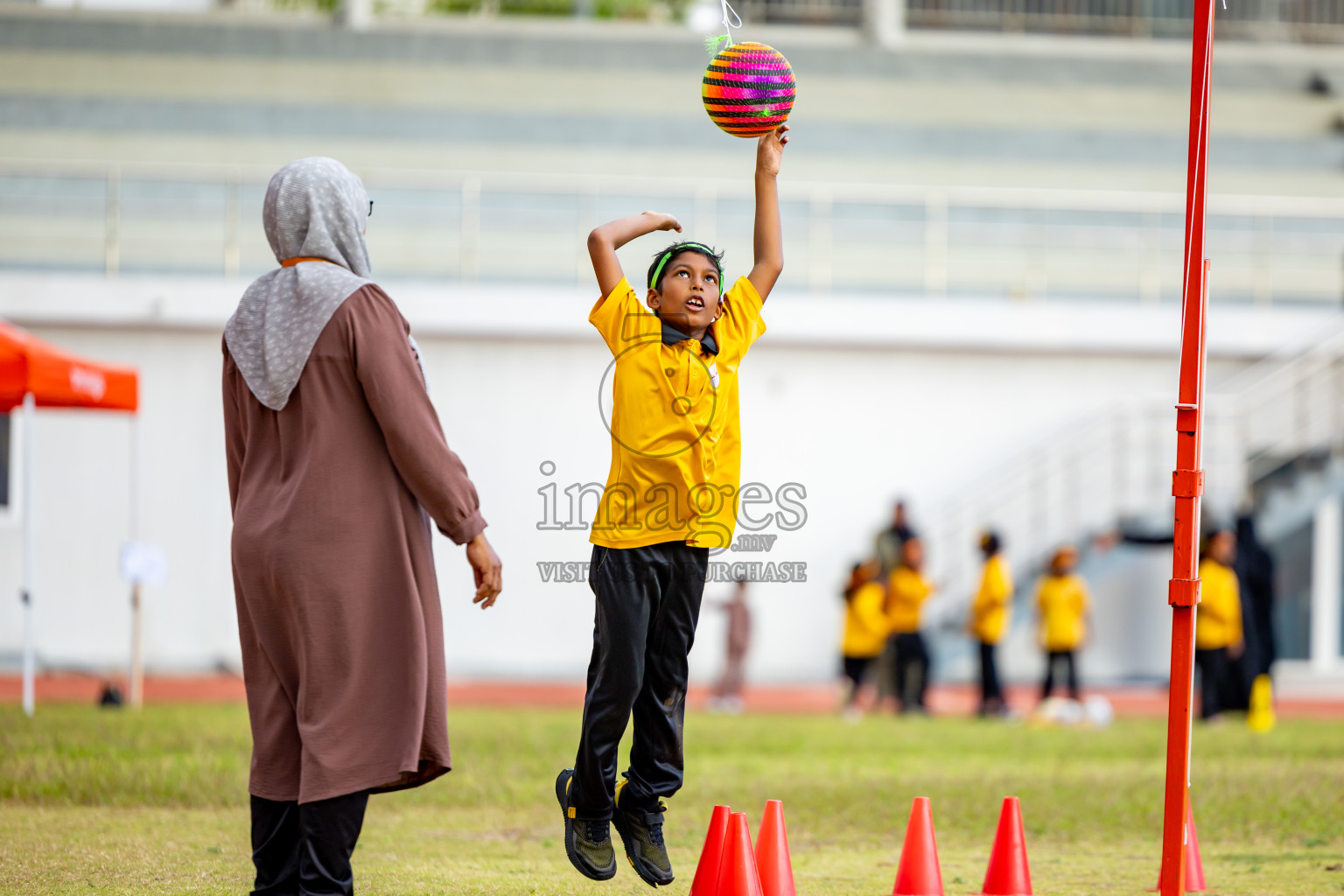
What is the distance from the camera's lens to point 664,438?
15.1ft

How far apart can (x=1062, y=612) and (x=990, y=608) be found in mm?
623

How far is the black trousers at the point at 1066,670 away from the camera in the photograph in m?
13.9

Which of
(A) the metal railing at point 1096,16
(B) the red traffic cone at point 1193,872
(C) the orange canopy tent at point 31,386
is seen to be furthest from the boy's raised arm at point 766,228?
(A) the metal railing at point 1096,16

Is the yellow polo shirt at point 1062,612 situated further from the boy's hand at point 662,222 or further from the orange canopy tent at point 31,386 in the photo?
the boy's hand at point 662,222

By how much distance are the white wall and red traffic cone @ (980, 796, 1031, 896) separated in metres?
11.1

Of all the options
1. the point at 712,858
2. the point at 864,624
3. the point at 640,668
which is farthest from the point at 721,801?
the point at 864,624

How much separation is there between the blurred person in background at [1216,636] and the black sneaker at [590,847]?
964 centimetres

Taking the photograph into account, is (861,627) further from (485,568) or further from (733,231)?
(485,568)

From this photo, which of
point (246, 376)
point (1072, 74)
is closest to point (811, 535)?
point (1072, 74)

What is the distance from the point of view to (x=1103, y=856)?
6.42 metres

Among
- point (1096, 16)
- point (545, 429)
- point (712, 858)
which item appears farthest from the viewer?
point (1096, 16)

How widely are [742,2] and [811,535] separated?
10.4 meters

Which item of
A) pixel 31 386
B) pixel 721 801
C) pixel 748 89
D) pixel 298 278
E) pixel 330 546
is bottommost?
pixel 721 801

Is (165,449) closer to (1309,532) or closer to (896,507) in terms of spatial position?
(896,507)
